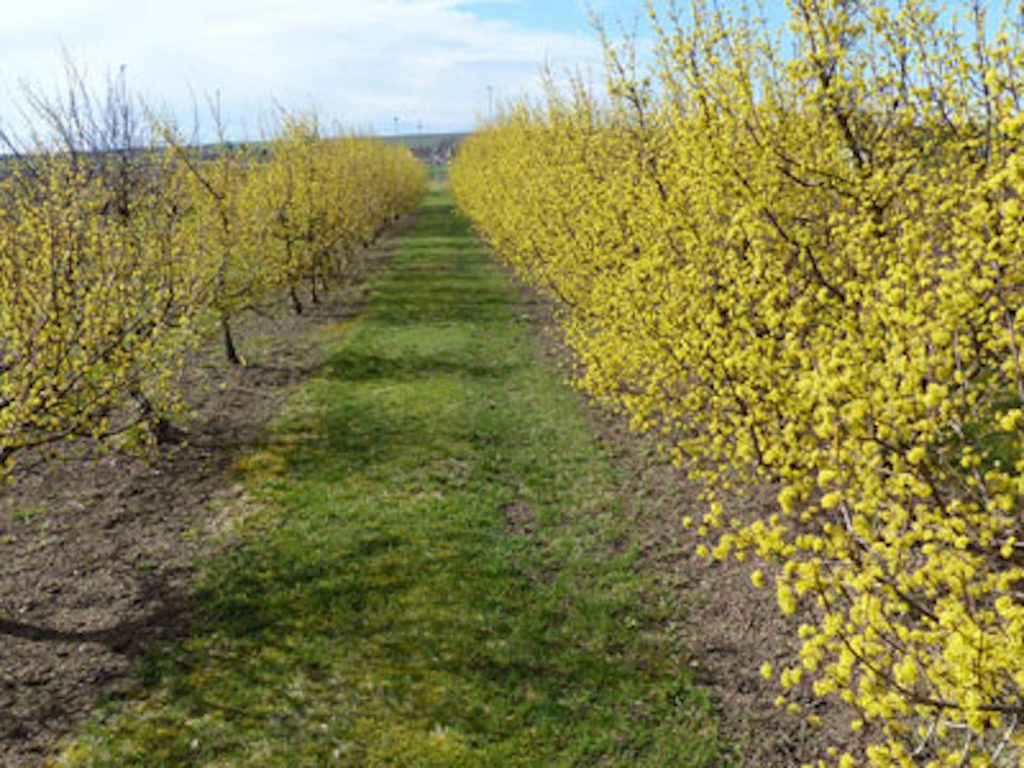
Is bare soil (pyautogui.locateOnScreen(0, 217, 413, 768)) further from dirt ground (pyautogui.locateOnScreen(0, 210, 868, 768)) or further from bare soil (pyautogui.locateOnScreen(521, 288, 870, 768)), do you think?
bare soil (pyautogui.locateOnScreen(521, 288, 870, 768))

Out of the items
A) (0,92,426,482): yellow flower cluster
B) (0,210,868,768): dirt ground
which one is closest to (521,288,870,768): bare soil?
(0,210,868,768): dirt ground

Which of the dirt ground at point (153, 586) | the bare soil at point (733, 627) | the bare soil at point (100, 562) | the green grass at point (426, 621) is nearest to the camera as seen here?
the bare soil at point (733, 627)

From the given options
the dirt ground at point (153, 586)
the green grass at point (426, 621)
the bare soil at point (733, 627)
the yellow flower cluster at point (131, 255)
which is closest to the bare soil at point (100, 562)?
the dirt ground at point (153, 586)

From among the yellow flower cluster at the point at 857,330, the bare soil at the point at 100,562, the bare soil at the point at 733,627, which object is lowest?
the bare soil at the point at 733,627

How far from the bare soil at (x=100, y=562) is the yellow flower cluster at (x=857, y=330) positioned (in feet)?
20.5

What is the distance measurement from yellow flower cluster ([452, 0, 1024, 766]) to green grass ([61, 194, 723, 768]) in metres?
1.78

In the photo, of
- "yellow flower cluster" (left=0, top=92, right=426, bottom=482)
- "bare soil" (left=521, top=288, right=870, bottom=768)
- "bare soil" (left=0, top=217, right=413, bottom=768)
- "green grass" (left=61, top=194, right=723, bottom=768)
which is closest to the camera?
"bare soil" (left=521, top=288, right=870, bottom=768)

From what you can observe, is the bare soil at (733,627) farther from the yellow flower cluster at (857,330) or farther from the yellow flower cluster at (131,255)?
the yellow flower cluster at (131,255)

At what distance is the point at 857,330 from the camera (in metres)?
6.33

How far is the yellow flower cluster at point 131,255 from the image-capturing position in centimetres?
809

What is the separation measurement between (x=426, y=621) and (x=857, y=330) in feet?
18.3

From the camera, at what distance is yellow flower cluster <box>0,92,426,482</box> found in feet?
26.5

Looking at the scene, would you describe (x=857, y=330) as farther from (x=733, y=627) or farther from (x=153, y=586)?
(x=153, y=586)

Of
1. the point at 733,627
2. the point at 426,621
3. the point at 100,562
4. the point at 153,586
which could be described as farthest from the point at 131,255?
the point at 733,627
